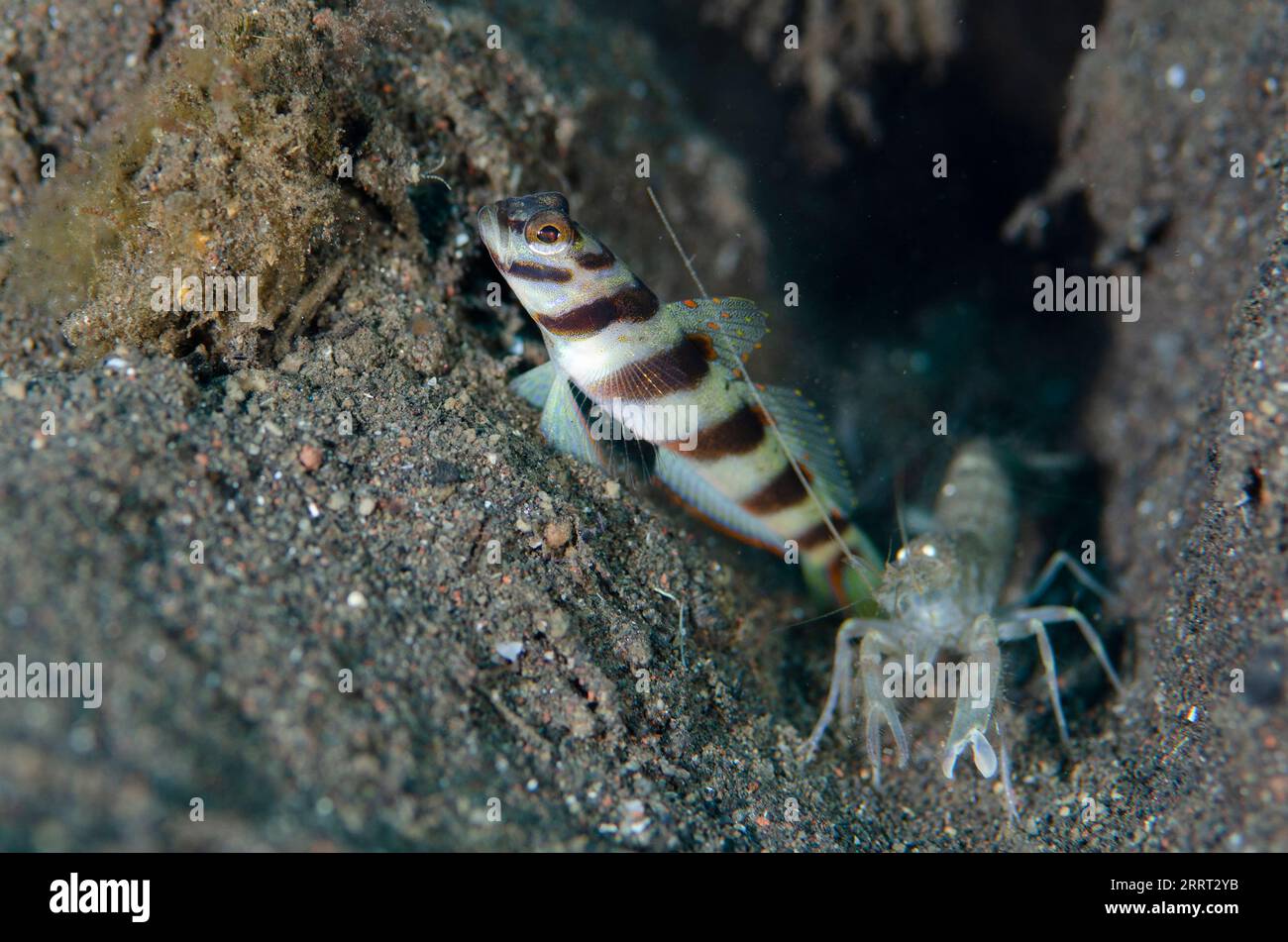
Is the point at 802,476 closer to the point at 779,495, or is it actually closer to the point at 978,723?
the point at 779,495

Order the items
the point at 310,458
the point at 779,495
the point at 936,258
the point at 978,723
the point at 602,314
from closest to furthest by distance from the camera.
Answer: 1. the point at 310,458
2. the point at 978,723
3. the point at 602,314
4. the point at 779,495
5. the point at 936,258

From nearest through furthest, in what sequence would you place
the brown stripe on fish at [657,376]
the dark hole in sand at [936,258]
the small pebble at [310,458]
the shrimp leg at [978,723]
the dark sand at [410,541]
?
the dark sand at [410,541] < the small pebble at [310,458] < the shrimp leg at [978,723] < the brown stripe on fish at [657,376] < the dark hole in sand at [936,258]

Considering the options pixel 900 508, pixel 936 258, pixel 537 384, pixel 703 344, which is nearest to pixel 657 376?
pixel 703 344

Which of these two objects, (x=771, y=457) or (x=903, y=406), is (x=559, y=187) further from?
(x=903, y=406)

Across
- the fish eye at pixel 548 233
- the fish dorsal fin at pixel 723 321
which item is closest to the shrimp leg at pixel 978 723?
the fish dorsal fin at pixel 723 321

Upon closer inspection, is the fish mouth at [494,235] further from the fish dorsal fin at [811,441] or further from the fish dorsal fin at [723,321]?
the fish dorsal fin at [811,441]

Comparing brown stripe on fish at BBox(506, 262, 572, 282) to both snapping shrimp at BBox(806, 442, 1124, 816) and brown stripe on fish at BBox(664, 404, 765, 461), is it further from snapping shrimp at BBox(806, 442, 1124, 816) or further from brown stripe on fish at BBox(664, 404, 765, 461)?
snapping shrimp at BBox(806, 442, 1124, 816)
